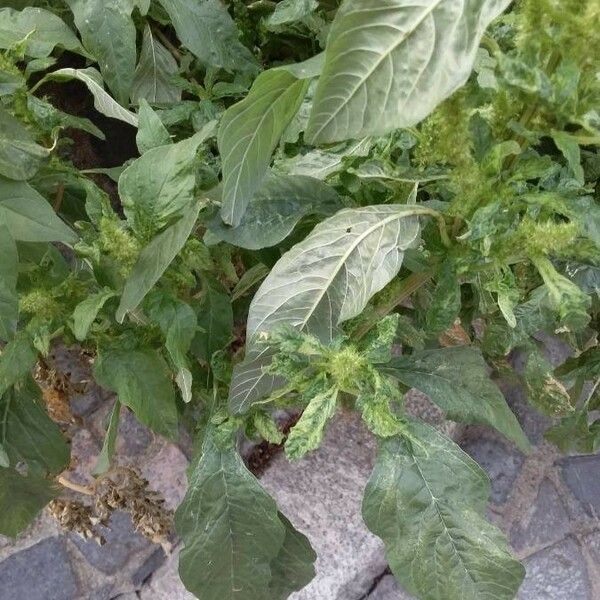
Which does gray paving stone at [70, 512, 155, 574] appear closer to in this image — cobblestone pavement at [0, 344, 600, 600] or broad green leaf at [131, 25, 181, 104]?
cobblestone pavement at [0, 344, 600, 600]

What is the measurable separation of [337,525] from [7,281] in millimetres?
843

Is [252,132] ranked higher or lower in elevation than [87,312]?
higher

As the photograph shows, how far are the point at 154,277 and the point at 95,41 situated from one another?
372 mm

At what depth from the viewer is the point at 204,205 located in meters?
0.68

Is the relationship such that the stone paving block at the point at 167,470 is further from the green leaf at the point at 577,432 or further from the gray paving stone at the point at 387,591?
the green leaf at the point at 577,432

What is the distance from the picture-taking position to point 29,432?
0.86 metres

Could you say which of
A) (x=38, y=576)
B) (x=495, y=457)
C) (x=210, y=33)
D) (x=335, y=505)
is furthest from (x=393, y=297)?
(x=38, y=576)

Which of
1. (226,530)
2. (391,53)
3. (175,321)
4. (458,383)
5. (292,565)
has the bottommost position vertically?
(292,565)

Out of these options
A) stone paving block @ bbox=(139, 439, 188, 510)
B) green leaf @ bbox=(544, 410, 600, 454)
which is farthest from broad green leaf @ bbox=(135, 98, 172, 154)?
stone paving block @ bbox=(139, 439, 188, 510)

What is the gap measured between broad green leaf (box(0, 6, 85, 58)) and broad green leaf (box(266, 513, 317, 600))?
0.61 m

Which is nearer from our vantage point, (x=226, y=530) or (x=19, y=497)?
(x=226, y=530)

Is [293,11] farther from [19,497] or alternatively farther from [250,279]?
[19,497]

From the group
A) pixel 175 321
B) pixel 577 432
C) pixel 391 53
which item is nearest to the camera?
pixel 391 53

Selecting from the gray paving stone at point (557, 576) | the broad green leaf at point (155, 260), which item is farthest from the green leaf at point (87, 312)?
the gray paving stone at point (557, 576)
